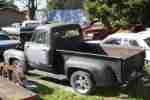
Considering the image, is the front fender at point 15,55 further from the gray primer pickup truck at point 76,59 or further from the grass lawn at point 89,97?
the grass lawn at point 89,97

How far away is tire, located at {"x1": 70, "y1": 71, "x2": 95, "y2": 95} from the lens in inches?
337

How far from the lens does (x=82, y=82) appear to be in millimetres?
8812

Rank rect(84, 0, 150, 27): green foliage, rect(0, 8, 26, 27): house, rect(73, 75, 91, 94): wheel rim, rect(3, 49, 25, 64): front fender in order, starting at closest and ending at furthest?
rect(73, 75, 91, 94): wheel rim
rect(3, 49, 25, 64): front fender
rect(84, 0, 150, 27): green foliage
rect(0, 8, 26, 27): house

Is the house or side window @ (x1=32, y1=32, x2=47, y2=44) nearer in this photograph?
side window @ (x1=32, y1=32, x2=47, y2=44)

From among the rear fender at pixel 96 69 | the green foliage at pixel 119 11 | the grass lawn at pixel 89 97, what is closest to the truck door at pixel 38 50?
the grass lawn at pixel 89 97

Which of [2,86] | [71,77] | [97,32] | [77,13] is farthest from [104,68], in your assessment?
[77,13]

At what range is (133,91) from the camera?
9266 millimetres

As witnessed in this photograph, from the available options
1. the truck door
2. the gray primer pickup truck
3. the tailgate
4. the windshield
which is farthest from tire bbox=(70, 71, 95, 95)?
the windshield

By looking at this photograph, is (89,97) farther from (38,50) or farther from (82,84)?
(38,50)

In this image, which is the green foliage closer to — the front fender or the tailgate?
the front fender

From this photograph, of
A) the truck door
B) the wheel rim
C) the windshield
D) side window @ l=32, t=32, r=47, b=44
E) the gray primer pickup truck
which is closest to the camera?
the gray primer pickup truck

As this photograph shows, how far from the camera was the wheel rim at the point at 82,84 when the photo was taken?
868 centimetres

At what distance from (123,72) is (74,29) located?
3020 mm

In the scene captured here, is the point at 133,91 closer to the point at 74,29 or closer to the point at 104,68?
the point at 104,68
